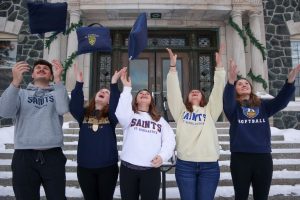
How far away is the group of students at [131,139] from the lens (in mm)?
2549

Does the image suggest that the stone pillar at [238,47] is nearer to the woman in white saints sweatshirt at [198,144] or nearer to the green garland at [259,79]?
the green garland at [259,79]

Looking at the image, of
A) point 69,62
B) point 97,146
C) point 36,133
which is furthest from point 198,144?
point 69,62

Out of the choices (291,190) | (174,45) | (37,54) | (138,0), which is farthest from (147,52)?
(291,190)

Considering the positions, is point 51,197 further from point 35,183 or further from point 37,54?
point 37,54

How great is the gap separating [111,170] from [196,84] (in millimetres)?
6382

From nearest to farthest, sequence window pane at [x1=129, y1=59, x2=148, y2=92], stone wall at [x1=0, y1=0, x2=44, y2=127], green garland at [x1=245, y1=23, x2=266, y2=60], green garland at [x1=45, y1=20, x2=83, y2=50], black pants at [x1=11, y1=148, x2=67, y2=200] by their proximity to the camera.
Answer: black pants at [x1=11, y1=148, x2=67, y2=200] → green garland at [x1=45, y1=20, x2=83, y2=50] → green garland at [x1=245, y1=23, x2=266, y2=60] → stone wall at [x1=0, y1=0, x2=44, y2=127] → window pane at [x1=129, y1=59, x2=148, y2=92]

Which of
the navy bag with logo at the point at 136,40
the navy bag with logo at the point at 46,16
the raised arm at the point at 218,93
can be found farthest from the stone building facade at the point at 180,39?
the raised arm at the point at 218,93

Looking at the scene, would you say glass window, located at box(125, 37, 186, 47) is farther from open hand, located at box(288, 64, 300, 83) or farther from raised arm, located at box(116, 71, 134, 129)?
raised arm, located at box(116, 71, 134, 129)

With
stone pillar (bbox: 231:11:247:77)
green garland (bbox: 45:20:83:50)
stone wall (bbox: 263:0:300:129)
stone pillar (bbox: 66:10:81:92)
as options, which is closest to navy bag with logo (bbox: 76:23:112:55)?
stone pillar (bbox: 66:10:81:92)

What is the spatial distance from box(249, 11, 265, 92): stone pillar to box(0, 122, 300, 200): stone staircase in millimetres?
2108

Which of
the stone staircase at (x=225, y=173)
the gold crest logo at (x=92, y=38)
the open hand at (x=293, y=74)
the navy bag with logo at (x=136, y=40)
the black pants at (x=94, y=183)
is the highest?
the gold crest logo at (x=92, y=38)

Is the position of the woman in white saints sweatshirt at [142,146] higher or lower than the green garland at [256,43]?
lower

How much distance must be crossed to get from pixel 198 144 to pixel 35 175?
148cm

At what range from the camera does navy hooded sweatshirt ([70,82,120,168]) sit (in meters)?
2.75
